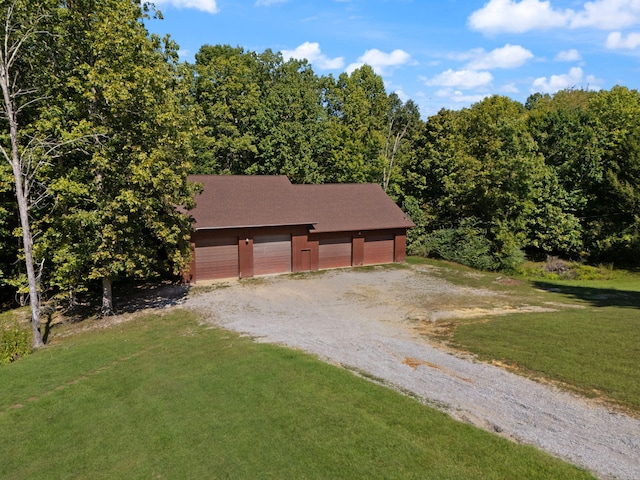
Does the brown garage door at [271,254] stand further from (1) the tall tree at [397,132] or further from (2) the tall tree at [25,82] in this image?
(1) the tall tree at [397,132]

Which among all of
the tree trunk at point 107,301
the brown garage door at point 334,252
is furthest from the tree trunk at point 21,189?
the brown garage door at point 334,252

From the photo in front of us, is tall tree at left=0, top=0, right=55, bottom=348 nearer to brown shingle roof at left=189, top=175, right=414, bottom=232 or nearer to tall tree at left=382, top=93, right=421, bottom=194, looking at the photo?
brown shingle roof at left=189, top=175, right=414, bottom=232

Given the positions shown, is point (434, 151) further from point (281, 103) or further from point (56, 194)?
point (56, 194)

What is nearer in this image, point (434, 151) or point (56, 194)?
point (56, 194)

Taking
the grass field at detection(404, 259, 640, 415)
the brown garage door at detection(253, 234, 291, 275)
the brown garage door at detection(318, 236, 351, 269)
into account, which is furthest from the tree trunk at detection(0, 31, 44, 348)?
the brown garage door at detection(318, 236, 351, 269)

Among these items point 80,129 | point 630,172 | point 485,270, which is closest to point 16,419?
point 80,129

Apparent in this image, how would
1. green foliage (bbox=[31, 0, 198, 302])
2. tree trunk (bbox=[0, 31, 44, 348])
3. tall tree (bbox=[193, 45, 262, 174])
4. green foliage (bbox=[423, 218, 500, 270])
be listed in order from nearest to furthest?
tree trunk (bbox=[0, 31, 44, 348])
green foliage (bbox=[31, 0, 198, 302])
green foliage (bbox=[423, 218, 500, 270])
tall tree (bbox=[193, 45, 262, 174])
